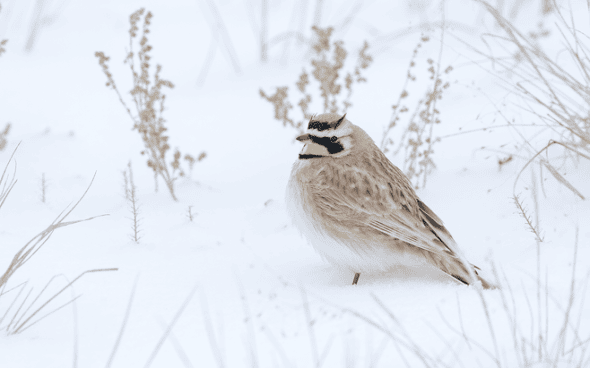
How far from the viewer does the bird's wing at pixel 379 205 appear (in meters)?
3.09

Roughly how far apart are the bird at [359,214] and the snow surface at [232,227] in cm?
14

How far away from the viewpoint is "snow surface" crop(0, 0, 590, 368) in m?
2.47

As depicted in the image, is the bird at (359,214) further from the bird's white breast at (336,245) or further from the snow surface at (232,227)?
the snow surface at (232,227)

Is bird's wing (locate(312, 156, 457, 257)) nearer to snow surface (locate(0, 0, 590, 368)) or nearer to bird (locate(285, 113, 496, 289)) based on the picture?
bird (locate(285, 113, 496, 289))

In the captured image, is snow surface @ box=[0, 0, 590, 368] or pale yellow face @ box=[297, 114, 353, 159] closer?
snow surface @ box=[0, 0, 590, 368]

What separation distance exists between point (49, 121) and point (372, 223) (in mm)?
4036

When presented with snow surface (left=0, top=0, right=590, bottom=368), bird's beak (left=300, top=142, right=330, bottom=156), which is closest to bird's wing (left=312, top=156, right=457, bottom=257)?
bird's beak (left=300, top=142, right=330, bottom=156)

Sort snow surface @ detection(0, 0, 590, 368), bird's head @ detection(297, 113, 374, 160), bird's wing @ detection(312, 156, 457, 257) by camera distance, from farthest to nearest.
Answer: bird's head @ detection(297, 113, 374, 160) < bird's wing @ detection(312, 156, 457, 257) < snow surface @ detection(0, 0, 590, 368)

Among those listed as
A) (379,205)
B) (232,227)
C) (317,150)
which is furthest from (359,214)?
(232,227)

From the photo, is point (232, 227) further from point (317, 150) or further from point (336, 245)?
point (336, 245)

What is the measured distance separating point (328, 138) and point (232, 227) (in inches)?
44.6

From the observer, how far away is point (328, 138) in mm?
3445

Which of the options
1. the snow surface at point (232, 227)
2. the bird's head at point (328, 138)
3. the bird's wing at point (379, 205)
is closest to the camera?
the snow surface at point (232, 227)

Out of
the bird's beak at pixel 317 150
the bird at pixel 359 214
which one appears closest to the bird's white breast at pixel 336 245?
the bird at pixel 359 214
